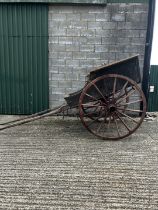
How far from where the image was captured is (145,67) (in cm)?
580

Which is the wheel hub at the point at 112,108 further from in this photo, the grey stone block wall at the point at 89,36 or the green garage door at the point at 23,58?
the green garage door at the point at 23,58

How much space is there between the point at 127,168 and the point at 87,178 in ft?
2.06

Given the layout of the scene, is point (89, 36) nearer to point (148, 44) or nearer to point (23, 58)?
point (148, 44)

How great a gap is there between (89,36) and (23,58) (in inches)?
60.5

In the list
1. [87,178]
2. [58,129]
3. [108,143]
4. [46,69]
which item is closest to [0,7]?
[46,69]

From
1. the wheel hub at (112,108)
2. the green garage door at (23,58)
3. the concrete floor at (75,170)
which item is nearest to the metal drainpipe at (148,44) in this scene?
the concrete floor at (75,170)

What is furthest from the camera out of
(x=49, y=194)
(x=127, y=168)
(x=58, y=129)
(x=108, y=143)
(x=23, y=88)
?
(x=23, y=88)

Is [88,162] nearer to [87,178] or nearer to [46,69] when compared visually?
[87,178]

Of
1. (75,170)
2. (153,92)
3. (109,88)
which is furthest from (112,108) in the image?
(153,92)

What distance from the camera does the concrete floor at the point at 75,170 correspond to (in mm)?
2896

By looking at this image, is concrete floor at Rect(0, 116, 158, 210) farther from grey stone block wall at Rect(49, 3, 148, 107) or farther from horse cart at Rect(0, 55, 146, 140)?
grey stone block wall at Rect(49, 3, 148, 107)

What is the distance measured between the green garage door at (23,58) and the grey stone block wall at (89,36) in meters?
0.20

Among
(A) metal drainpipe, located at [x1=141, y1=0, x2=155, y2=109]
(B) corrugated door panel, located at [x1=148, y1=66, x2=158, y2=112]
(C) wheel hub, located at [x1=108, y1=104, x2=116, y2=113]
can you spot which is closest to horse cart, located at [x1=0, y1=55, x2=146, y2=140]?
(C) wheel hub, located at [x1=108, y1=104, x2=116, y2=113]

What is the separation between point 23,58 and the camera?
19.3 ft
